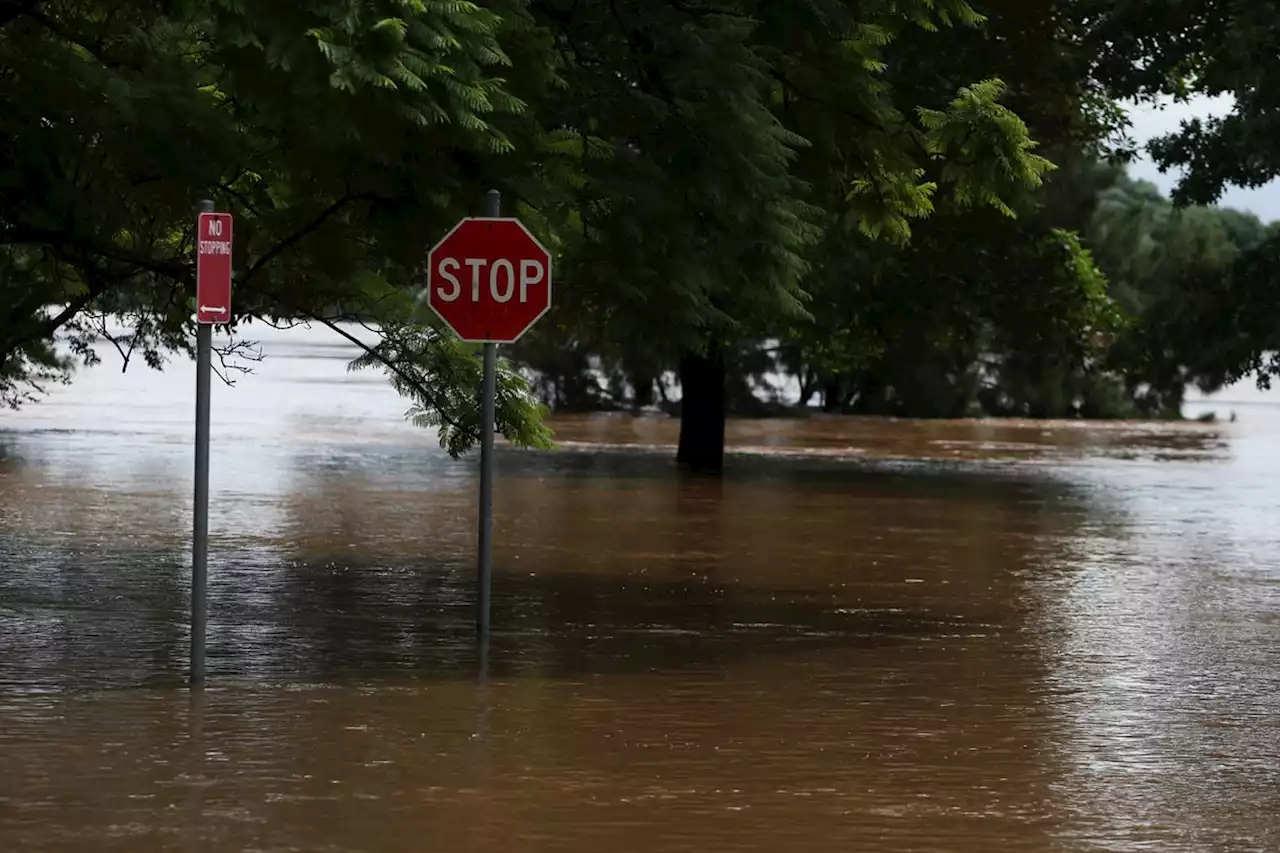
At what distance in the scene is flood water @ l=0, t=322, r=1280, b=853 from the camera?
934 centimetres

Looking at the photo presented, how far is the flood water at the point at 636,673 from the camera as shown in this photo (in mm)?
9344

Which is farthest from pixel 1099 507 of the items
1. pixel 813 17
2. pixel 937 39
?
pixel 813 17

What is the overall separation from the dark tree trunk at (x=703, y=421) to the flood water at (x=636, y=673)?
15.6 feet

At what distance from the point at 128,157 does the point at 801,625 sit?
5.35 metres

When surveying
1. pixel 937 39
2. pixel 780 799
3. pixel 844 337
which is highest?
pixel 937 39

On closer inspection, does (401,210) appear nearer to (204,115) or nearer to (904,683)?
(204,115)

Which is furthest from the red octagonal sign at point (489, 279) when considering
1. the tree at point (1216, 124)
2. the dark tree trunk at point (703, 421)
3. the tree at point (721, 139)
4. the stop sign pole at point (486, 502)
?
the dark tree trunk at point (703, 421)

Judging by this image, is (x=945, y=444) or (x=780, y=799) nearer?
(x=780, y=799)

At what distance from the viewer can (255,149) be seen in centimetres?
1608

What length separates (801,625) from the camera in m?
16.2

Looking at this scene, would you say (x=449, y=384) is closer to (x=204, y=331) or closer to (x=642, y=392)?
(x=204, y=331)

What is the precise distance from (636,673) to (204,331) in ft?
10.1

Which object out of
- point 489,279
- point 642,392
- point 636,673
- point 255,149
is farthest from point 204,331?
point 642,392

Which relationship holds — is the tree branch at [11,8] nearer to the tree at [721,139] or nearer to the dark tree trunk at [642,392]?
the tree at [721,139]
